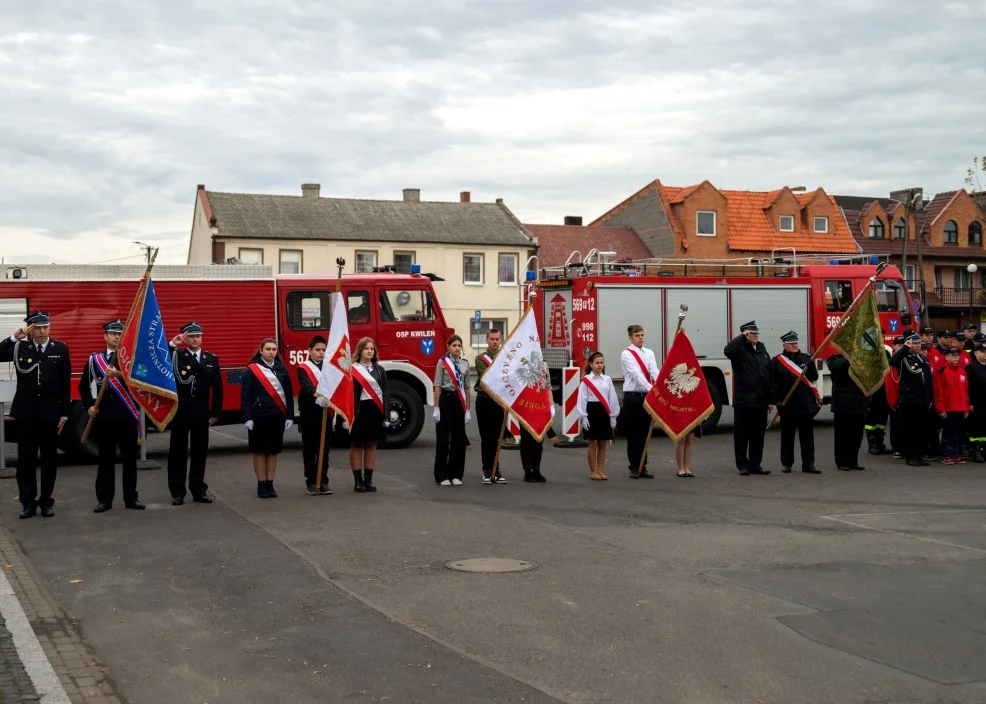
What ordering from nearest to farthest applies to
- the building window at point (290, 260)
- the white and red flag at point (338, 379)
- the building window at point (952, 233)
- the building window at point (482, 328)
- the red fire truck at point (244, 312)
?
the white and red flag at point (338, 379), the red fire truck at point (244, 312), the building window at point (290, 260), the building window at point (482, 328), the building window at point (952, 233)

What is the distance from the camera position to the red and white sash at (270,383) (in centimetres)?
1232

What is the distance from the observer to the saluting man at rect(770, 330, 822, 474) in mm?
14852

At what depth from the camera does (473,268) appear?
56688 mm

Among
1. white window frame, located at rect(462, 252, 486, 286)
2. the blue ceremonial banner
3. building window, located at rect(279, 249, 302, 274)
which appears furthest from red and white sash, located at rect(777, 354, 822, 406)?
white window frame, located at rect(462, 252, 486, 286)

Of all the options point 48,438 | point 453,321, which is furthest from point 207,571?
point 453,321

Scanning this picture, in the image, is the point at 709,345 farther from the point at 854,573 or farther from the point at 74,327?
the point at 854,573

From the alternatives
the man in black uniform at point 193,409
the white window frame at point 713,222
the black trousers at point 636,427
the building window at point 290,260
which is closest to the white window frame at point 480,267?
the building window at point 290,260

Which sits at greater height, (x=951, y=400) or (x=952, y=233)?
(x=952, y=233)

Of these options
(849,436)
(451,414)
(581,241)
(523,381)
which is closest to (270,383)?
(451,414)

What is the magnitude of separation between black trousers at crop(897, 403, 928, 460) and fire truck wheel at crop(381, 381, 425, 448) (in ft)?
23.2

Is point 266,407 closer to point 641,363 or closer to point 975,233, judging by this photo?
point 641,363

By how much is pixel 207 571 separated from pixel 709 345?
43.2 ft

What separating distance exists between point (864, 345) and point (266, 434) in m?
7.97

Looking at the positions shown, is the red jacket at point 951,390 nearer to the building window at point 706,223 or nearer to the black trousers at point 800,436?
the black trousers at point 800,436
